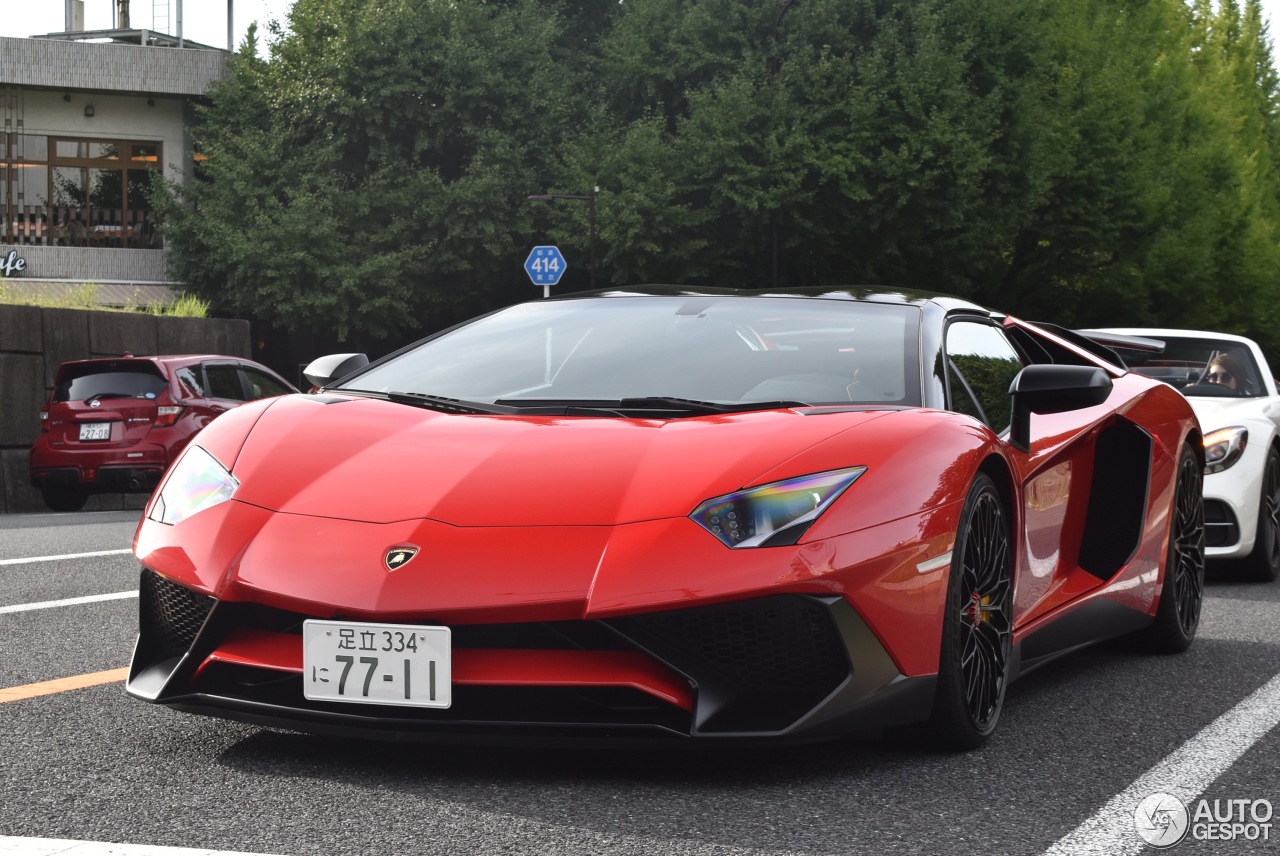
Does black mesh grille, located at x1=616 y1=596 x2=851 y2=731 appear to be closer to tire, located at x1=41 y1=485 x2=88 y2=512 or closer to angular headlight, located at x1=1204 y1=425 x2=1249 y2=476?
angular headlight, located at x1=1204 y1=425 x2=1249 y2=476

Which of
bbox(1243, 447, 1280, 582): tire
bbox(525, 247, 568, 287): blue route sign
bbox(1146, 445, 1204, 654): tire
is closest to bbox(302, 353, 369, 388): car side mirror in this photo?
bbox(1146, 445, 1204, 654): tire

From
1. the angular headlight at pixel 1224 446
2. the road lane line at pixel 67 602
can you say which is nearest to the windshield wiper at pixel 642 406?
the road lane line at pixel 67 602

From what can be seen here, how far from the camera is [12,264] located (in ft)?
128

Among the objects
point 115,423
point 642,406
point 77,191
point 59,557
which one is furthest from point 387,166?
point 642,406

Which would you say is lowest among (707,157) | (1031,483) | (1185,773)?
(1185,773)

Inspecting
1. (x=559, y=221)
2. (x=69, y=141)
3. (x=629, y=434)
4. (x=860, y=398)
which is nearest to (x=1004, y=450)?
(x=860, y=398)

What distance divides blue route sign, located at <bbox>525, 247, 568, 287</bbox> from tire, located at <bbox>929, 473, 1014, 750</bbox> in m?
24.9

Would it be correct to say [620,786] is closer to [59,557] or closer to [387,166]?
[59,557]

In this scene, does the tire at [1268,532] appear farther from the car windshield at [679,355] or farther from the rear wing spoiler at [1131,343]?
the car windshield at [679,355]

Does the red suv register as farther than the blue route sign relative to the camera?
No

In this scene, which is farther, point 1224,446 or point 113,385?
point 113,385

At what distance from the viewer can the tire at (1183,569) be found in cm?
559

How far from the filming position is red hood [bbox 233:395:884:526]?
3.42 m

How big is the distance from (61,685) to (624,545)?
7.01ft
